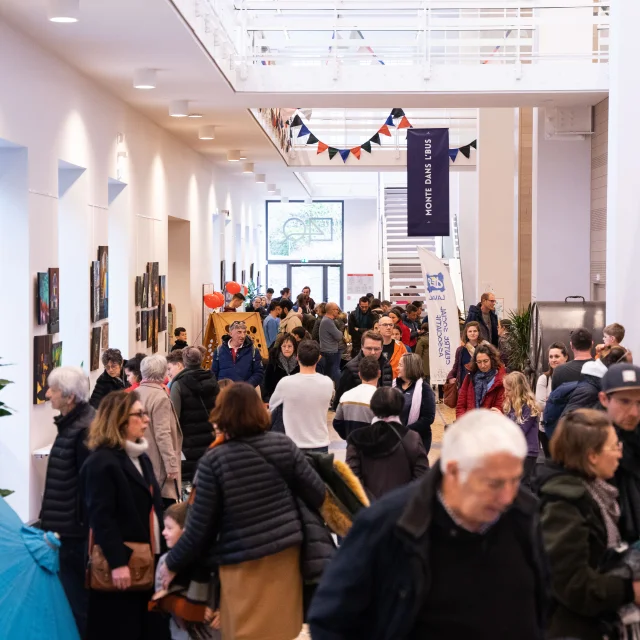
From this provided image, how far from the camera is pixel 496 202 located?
67.1 ft

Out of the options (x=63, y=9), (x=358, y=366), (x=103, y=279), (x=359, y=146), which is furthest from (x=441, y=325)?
(x=359, y=146)

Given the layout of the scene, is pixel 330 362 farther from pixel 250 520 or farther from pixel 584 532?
pixel 584 532

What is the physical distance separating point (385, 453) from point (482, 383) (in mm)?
2814

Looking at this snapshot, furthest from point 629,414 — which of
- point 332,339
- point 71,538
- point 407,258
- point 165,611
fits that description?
point 407,258

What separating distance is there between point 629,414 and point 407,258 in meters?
26.2

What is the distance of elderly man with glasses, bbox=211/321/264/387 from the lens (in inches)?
404

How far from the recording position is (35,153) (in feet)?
28.8

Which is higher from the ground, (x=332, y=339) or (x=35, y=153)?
(x=35, y=153)

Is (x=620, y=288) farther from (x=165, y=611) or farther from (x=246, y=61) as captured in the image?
(x=165, y=611)

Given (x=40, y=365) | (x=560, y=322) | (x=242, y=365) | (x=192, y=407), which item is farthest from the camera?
(x=560, y=322)

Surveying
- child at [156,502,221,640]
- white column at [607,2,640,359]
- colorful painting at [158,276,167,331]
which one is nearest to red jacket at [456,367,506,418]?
white column at [607,2,640,359]

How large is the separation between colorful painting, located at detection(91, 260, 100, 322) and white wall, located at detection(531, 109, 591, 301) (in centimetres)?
695

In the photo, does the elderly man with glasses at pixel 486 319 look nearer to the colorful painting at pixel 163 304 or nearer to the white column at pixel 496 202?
the colorful painting at pixel 163 304

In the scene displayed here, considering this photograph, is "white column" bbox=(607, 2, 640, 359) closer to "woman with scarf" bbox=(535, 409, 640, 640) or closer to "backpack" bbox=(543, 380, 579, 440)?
"backpack" bbox=(543, 380, 579, 440)
